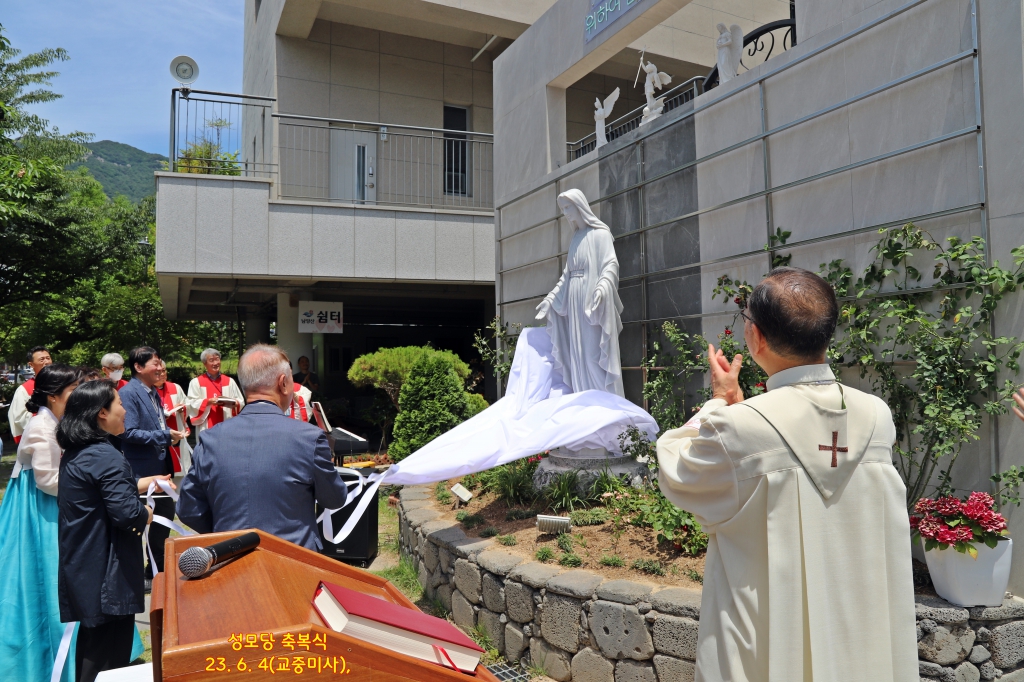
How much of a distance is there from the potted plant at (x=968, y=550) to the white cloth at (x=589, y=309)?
2982 mm

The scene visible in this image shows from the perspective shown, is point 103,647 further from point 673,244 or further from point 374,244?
point 374,244

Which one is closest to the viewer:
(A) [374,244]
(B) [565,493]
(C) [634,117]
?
(B) [565,493]

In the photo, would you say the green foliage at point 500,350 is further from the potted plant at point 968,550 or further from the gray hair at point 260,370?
the gray hair at point 260,370

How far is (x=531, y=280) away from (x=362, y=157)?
18.0 feet

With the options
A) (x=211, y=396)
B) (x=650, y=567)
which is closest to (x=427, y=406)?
(x=211, y=396)

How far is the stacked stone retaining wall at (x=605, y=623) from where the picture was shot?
327 centimetres

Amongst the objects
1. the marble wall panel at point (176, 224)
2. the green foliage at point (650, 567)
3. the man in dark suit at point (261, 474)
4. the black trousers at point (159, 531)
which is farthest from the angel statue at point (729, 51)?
the marble wall panel at point (176, 224)

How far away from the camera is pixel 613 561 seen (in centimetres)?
427

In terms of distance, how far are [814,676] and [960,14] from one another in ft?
13.4

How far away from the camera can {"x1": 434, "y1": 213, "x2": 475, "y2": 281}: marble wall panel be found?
11.7 meters

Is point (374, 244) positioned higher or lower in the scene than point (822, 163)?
Result: higher

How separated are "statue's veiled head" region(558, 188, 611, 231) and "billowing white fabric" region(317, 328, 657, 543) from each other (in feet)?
5.15

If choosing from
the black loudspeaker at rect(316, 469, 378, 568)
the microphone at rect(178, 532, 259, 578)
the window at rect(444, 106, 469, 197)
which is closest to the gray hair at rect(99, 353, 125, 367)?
the black loudspeaker at rect(316, 469, 378, 568)

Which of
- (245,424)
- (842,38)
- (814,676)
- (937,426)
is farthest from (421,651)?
(842,38)
